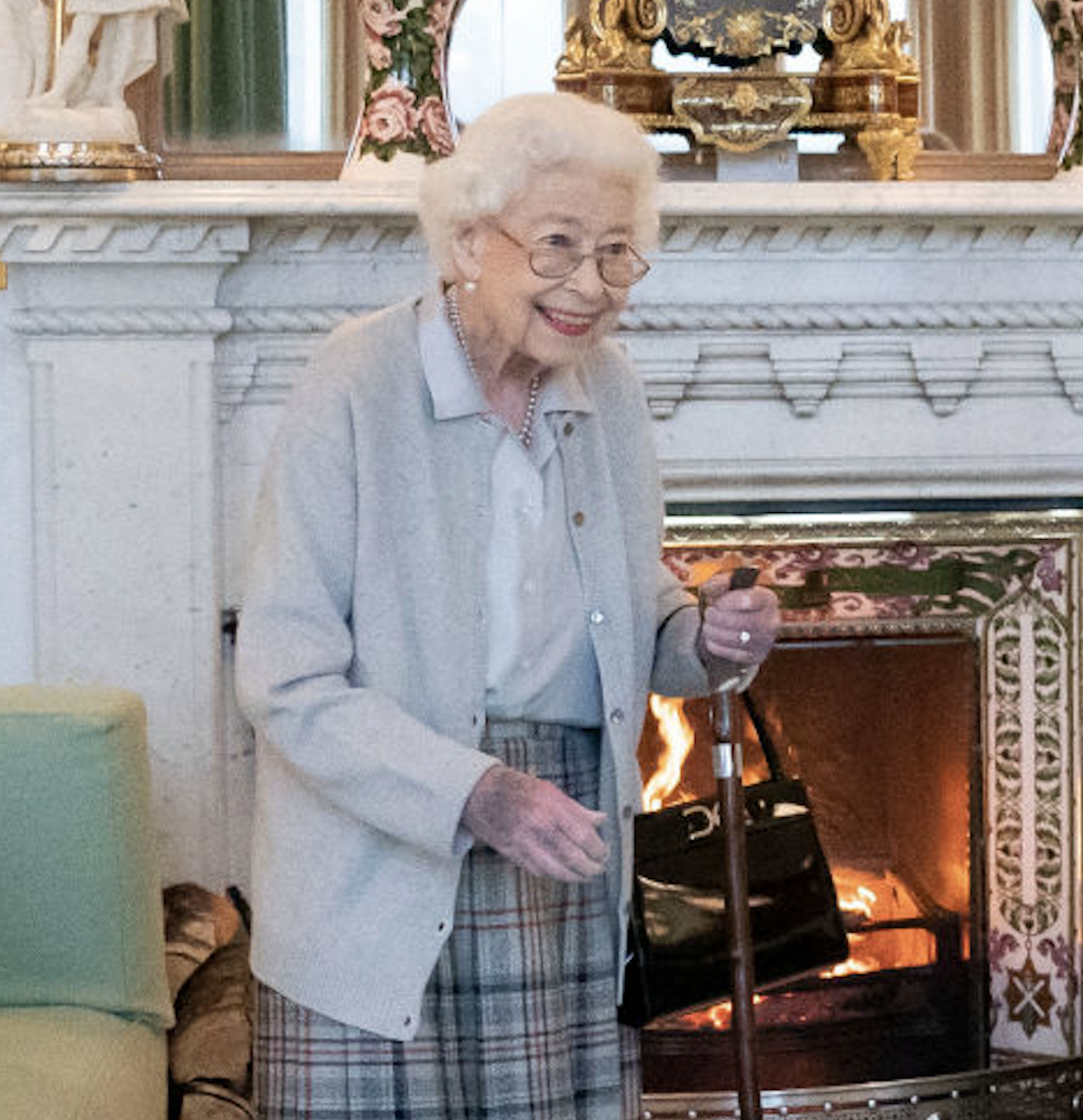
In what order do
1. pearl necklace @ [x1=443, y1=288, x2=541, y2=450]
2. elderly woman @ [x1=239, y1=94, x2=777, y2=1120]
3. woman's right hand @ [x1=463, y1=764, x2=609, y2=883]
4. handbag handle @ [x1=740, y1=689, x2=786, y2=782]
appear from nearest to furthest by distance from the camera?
woman's right hand @ [x1=463, y1=764, x2=609, y2=883], elderly woman @ [x1=239, y1=94, x2=777, y2=1120], pearl necklace @ [x1=443, y1=288, x2=541, y2=450], handbag handle @ [x1=740, y1=689, x2=786, y2=782]

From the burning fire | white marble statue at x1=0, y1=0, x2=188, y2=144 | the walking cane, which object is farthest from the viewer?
the burning fire

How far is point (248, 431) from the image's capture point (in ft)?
10.4

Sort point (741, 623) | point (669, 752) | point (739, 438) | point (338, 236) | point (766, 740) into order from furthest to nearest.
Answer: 1. point (669, 752)
2. point (739, 438)
3. point (338, 236)
4. point (766, 740)
5. point (741, 623)

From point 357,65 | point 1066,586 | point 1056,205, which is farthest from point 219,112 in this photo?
point 1066,586

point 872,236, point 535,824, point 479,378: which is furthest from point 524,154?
point 872,236

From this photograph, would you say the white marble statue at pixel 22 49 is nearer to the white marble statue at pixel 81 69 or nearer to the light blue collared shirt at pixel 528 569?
the white marble statue at pixel 81 69

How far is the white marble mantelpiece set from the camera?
9.98ft

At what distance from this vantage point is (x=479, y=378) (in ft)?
6.48

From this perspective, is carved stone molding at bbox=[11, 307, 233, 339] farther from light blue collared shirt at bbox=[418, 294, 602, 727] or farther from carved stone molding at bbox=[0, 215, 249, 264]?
light blue collared shirt at bbox=[418, 294, 602, 727]

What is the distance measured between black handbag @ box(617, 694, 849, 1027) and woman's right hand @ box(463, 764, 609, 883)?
38 centimetres

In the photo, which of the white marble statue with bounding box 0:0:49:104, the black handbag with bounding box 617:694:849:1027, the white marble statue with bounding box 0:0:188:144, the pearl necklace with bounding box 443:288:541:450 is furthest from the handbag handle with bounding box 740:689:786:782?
the white marble statue with bounding box 0:0:49:104

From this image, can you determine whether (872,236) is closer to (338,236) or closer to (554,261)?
(338,236)

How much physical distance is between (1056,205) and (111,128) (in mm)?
1296

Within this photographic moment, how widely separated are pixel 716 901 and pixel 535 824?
2.18 ft
